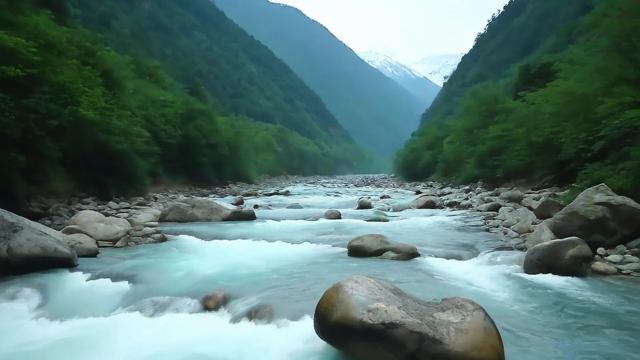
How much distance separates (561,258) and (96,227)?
34.0ft

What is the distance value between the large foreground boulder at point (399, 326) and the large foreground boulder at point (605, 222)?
5.57 m

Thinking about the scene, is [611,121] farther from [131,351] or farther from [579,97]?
[131,351]

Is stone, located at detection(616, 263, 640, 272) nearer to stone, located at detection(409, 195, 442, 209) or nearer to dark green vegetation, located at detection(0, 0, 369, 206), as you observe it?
stone, located at detection(409, 195, 442, 209)

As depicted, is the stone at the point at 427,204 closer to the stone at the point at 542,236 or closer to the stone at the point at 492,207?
the stone at the point at 492,207

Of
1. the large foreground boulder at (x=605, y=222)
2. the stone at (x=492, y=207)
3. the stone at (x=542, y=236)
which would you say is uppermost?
the large foreground boulder at (x=605, y=222)

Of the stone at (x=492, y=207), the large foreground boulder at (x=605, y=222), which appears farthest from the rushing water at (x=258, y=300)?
the stone at (x=492, y=207)

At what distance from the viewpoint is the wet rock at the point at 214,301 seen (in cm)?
724

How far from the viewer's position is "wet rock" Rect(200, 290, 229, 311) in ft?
23.8

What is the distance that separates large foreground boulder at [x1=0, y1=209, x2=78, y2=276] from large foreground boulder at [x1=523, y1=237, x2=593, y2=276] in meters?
8.58

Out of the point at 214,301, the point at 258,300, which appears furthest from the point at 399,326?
the point at 214,301

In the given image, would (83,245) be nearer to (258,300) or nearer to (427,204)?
(258,300)

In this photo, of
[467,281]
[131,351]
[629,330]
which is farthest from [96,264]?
[629,330]

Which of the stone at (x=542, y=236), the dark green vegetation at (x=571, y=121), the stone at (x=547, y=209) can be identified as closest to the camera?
the stone at (x=542, y=236)

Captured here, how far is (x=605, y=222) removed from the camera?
9.52m
